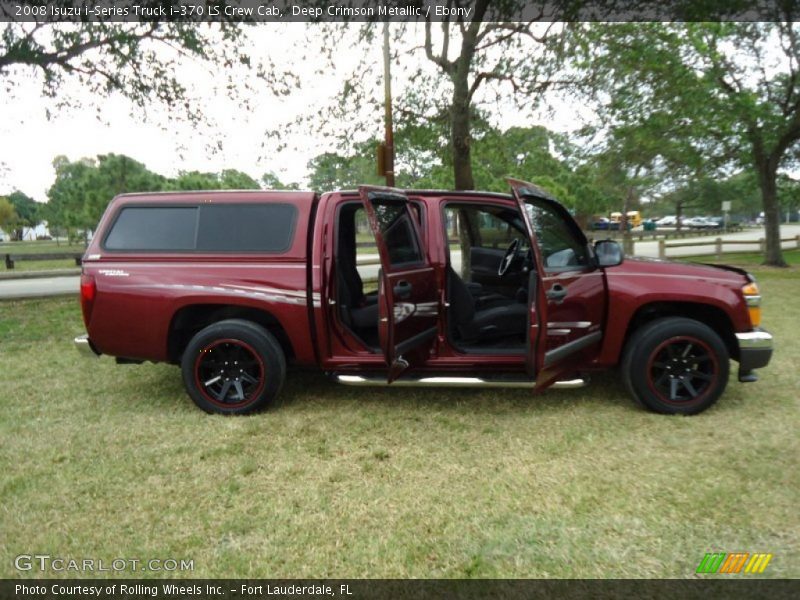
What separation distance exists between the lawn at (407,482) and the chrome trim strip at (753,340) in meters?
0.55

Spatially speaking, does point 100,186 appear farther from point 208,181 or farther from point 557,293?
point 557,293

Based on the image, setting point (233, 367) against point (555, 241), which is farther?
point (233, 367)

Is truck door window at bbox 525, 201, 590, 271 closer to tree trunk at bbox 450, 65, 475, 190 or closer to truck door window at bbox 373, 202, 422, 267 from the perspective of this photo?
truck door window at bbox 373, 202, 422, 267

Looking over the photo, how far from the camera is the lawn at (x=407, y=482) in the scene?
256 centimetres

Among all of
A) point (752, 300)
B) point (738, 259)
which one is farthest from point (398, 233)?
point (738, 259)

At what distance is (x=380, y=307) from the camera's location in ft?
12.7

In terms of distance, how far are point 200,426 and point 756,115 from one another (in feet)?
50.9

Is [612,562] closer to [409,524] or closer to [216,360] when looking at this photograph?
[409,524]

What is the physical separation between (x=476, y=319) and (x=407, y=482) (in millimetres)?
1661

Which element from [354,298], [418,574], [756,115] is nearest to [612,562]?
[418,574]

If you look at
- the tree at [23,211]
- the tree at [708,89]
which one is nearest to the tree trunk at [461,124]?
the tree at [708,89]

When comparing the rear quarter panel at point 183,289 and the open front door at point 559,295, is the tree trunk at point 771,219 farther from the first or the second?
the rear quarter panel at point 183,289

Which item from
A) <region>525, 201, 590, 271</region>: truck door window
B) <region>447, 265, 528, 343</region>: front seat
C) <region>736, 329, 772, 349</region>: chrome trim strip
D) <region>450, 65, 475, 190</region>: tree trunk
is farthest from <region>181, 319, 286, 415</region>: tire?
<region>450, 65, 475, 190</region>: tree trunk

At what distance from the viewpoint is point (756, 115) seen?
13789 mm
